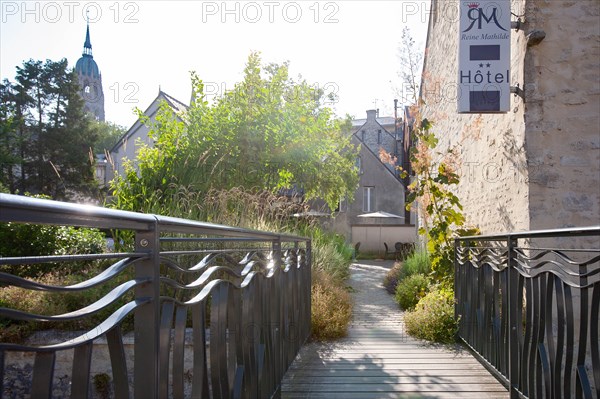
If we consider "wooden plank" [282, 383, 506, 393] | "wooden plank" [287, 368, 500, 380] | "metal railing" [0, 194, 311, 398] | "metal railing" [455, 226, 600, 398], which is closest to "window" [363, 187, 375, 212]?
"metal railing" [455, 226, 600, 398]

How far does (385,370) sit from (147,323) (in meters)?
3.33

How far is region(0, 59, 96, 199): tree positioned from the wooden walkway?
27106mm

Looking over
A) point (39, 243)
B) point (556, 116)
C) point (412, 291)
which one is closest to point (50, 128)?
point (39, 243)

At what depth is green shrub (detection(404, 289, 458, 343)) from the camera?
5.30 metres

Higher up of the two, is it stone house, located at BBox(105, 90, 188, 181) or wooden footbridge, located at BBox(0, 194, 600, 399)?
stone house, located at BBox(105, 90, 188, 181)

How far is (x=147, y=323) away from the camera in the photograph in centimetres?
130

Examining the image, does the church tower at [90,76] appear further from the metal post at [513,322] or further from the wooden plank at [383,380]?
the metal post at [513,322]

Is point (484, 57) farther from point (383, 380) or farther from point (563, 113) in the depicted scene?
point (383, 380)

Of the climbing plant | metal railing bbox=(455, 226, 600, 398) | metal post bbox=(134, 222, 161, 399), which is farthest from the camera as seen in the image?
the climbing plant

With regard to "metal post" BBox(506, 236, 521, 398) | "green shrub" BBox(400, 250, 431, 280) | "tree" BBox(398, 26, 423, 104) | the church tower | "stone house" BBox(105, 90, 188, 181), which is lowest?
"green shrub" BBox(400, 250, 431, 280)

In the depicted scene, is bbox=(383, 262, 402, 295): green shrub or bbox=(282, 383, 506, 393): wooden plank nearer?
bbox=(282, 383, 506, 393): wooden plank

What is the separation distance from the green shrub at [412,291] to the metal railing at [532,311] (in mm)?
1912

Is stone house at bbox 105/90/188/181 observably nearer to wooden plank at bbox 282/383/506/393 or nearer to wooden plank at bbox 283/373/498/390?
wooden plank at bbox 283/373/498/390

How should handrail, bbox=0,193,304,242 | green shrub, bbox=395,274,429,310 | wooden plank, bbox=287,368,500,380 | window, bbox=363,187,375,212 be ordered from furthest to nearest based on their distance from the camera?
window, bbox=363,187,375,212
green shrub, bbox=395,274,429,310
wooden plank, bbox=287,368,500,380
handrail, bbox=0,193,304,242
